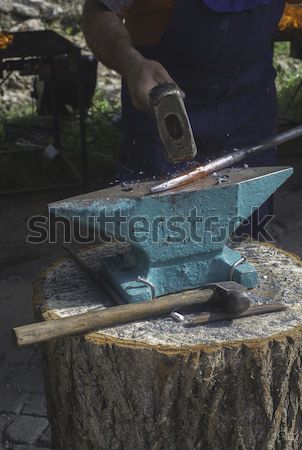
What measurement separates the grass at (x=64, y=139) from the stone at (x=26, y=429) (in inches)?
107

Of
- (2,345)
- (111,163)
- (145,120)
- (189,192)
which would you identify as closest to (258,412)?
(189,192)

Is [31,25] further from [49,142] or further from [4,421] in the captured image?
[4,421]

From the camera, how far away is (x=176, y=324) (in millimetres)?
1951

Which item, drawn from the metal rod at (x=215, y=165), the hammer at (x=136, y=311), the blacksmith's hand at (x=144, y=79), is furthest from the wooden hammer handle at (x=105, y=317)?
→ the blacksmith's hand at (x=144, y=79)

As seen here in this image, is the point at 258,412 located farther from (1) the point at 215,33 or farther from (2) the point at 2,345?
(2) the point at 2,345

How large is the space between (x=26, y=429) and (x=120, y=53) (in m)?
1.49

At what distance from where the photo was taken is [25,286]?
155 inches

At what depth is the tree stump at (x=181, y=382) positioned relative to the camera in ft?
6.09

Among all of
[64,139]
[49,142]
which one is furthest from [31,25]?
[49,142]

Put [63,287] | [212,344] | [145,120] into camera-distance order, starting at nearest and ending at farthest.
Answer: [212,344] < [63,287] < [145,120]

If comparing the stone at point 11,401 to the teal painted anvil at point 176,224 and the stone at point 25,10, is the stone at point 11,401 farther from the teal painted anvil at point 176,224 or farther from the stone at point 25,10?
the stone at point 25,10

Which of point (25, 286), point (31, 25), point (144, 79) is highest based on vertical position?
point (31, 25)

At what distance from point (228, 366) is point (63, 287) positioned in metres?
0.58

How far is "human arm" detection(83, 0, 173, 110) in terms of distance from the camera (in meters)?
1.95
